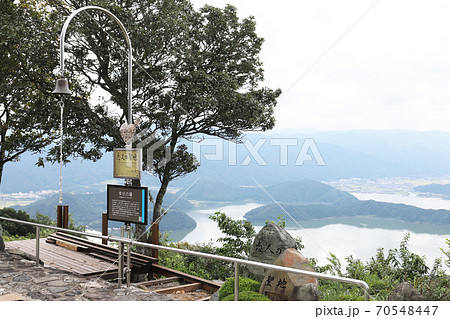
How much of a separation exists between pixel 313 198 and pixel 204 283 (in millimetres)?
9421

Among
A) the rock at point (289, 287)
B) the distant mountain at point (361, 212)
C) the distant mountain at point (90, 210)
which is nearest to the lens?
the rock at point (289, 287)

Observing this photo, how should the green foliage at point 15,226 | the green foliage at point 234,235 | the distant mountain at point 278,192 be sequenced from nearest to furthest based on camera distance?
the green foliage at point 234,235 < the distant mountain at point 278,192 < the green foliage at point 15,226

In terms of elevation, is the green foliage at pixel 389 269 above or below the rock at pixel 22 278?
below

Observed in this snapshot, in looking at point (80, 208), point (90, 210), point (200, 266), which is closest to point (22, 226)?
point (80, 208)

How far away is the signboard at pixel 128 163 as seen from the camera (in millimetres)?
6844

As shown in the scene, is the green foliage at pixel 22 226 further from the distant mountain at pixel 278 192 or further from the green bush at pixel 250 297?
the green bush at pixel 250 297

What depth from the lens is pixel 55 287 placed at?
547 cm

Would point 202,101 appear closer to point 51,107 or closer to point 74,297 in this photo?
point 51,107

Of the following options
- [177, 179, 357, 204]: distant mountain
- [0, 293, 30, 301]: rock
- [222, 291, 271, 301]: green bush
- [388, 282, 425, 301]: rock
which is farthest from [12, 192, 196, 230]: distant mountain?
[388, 282, 425, 301]: rock

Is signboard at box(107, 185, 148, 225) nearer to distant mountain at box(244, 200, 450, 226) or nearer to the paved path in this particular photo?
the paved path

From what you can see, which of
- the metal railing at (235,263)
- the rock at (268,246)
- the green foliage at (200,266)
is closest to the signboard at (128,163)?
the metal railing at (235,263)

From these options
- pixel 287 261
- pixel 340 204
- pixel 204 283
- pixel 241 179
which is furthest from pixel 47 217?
pixel 287 261

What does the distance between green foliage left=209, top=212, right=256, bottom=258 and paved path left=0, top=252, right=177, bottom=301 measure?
580cm

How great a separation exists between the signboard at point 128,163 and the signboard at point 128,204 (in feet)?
0.92
